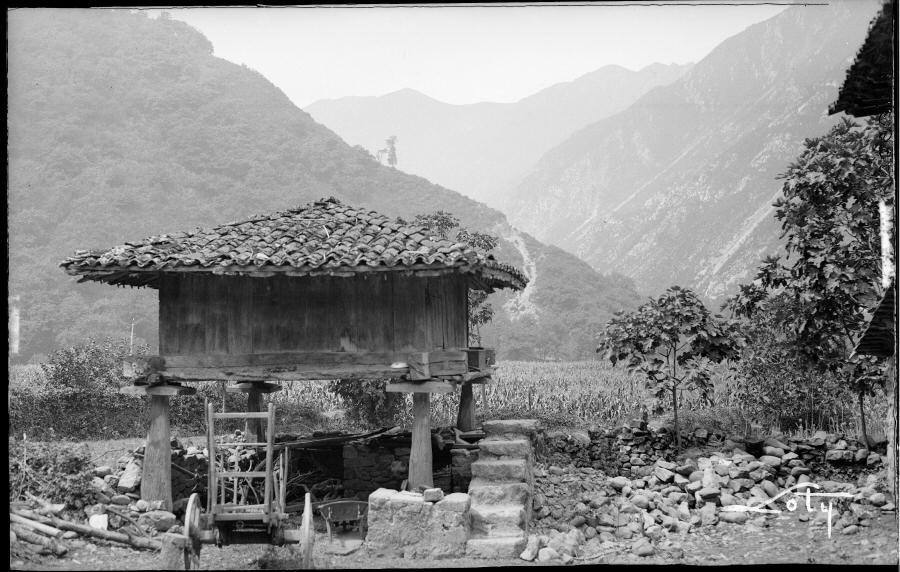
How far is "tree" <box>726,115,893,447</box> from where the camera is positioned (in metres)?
13.5

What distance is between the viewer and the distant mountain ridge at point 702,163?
5562 cm

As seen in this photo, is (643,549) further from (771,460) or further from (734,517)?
(771,460)

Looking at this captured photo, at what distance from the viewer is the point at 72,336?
46.7 m

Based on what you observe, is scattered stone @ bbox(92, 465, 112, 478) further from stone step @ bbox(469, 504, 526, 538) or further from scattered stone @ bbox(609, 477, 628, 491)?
scattered stone @ bbox(609, 477, 628, 491)

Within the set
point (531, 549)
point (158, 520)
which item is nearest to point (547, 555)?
point (531, 549)

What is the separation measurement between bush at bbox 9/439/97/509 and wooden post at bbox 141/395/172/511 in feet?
2.26

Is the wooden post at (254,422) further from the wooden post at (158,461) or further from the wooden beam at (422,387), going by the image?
the wooden beam at (422,387)

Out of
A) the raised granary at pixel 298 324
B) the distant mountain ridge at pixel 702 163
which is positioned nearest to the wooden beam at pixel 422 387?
the raised granary at pixel 298 324

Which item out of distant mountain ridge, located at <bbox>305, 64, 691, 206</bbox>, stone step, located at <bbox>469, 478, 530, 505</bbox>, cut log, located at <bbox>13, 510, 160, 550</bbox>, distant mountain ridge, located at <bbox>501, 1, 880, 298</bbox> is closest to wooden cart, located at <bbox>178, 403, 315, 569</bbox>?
cut log, located at <bbox>13, 510, 160, 550</bbox>

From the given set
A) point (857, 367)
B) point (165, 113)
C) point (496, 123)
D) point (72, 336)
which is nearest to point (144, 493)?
point (857, 367)

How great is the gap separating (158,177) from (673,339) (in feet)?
178

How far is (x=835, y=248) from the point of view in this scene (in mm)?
13695

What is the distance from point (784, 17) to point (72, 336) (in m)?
59.0

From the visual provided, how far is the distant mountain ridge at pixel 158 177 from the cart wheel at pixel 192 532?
3729 cm
